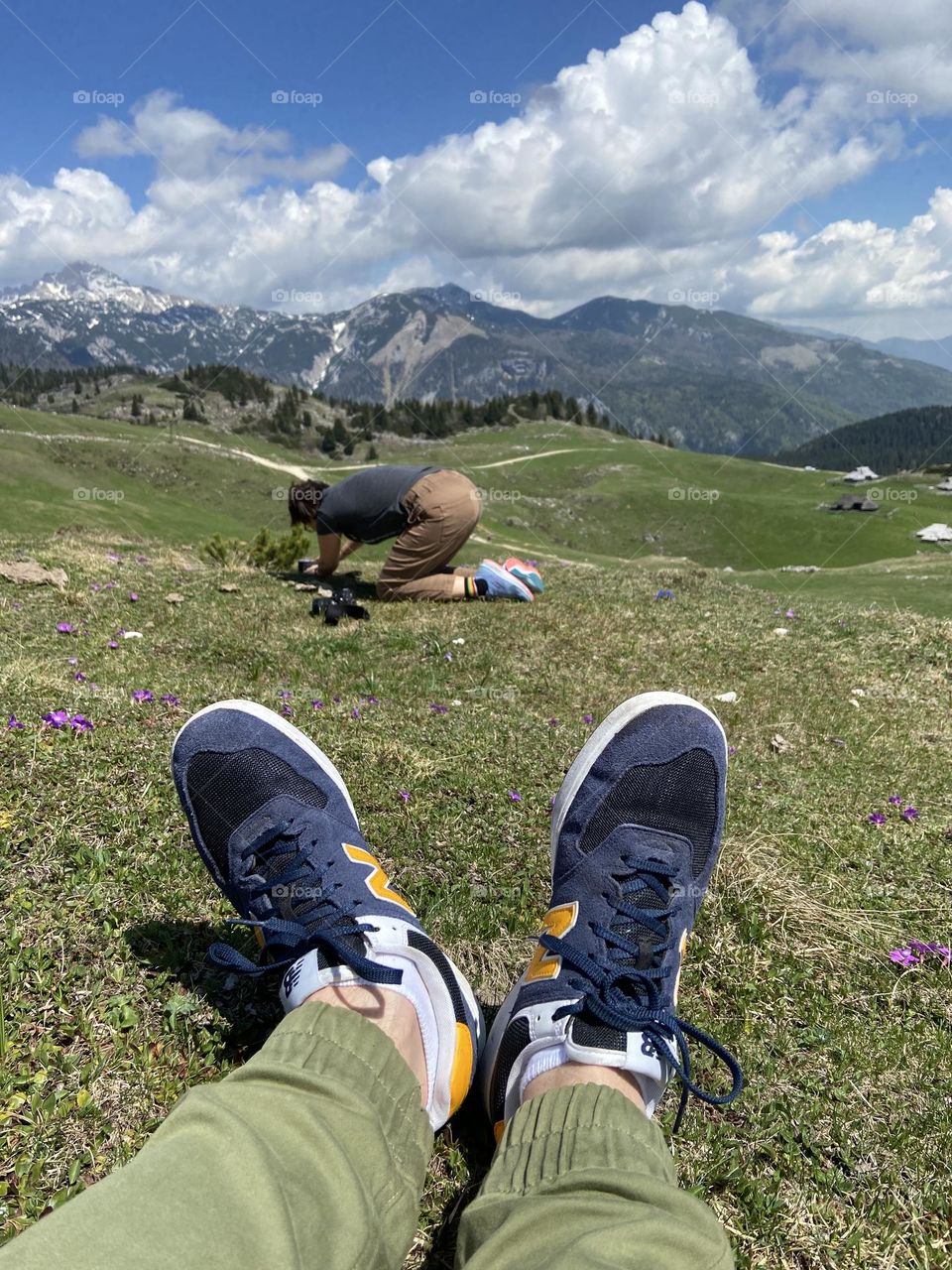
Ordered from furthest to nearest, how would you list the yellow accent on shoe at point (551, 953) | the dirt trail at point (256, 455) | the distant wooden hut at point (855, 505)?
1. the distant wooden hut at point (855, 505)
2. the dirt trail at point (256, 455)
3. the yellow accent on shoe at point (551, 953)

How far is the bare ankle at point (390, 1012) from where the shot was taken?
232 cm

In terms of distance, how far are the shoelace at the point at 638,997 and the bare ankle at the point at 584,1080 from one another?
5.3 inches

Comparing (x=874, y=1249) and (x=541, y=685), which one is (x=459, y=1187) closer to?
(x=874, y=1249)

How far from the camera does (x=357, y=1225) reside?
1746 millimetres

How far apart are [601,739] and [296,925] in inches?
67.0

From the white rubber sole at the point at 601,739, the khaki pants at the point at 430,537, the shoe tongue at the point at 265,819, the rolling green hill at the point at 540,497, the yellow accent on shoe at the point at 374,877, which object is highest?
the rolling green hill at the point at 540,497

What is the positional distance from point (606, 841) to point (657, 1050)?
930 millimetres

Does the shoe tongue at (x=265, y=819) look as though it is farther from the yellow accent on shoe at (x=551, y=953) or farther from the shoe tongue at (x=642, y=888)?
the shoe tongue at (x=642, y=888)

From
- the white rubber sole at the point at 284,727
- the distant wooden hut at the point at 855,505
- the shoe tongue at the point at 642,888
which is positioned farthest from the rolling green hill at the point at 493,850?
the distant wooden hut at the point at 855,505

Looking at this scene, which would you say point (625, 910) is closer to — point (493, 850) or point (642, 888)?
point (642, 888)

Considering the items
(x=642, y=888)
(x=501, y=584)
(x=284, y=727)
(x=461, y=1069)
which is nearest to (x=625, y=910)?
(x=642, y=888)

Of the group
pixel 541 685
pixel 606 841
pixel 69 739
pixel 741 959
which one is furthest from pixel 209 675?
pixel 741 959

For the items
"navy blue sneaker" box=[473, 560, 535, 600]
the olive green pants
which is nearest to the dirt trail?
"navy blue sneaker" box=[473, 560, 535, 600]

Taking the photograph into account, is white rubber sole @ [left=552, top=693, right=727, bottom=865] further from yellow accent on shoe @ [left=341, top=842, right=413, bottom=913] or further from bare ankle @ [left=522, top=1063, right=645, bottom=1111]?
bare ankle @ [left=522, top=1063, right=645, bottom=1111]
